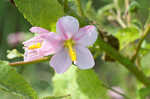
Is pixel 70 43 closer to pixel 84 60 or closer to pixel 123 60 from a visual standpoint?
pixel 84 60

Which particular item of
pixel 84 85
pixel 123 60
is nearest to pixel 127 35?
pixel 123 60

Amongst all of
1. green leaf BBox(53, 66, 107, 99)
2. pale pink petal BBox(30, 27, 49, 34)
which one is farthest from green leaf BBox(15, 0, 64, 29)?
green leaf BBox(53, 66, 107, 99)

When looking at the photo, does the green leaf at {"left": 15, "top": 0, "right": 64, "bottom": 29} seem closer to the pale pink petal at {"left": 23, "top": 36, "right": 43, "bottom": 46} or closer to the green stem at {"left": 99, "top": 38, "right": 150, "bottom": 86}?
the pale pink petal at {"left": 23, "top": 36, "right": 43, "bottom": 46}

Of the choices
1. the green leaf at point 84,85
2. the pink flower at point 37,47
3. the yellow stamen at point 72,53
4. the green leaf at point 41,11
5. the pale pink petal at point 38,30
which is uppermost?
the green leaf at point 41,11

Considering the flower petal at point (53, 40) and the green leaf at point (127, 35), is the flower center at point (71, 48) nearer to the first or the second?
the flower petal at point (53, 40)

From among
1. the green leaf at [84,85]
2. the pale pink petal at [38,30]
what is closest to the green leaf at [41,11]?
the pale pink petal at [38,30]

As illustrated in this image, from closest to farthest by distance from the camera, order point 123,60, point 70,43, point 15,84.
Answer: point 15,84 → point 70,43 → point 123,60
